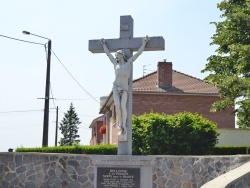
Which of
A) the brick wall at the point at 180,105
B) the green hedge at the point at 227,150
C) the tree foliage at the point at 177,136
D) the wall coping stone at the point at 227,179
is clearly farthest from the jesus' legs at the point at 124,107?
the brick wall at the point at 180,105

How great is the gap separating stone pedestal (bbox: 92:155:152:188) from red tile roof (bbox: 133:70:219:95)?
62.5 feet

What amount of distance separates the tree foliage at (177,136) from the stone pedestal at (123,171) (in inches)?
289

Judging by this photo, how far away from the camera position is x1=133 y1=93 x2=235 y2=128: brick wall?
1107 inches

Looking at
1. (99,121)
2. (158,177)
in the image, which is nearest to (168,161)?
(158,177)

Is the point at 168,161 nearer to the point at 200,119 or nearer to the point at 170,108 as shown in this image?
the point at 200,119

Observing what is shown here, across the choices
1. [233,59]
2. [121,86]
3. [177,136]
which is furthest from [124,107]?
[233,59]

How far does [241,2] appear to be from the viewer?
Answer: 21438mm

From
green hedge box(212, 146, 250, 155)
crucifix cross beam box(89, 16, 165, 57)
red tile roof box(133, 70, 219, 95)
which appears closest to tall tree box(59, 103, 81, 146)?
red tile roof box(133, 70, 219, 95)

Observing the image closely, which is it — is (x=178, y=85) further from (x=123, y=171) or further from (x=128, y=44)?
(x=123, y=171)

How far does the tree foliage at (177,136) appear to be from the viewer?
16.3 m

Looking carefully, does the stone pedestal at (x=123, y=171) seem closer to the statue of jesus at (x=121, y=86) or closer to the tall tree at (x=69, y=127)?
the statue of jesus at (x=121, y=86)

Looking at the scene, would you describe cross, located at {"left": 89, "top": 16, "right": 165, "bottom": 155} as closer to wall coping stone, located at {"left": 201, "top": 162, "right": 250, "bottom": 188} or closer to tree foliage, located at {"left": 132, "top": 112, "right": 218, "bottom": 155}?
wall coping stone, located at {"left": 201, "top": 162, "right": 250, "bottom": 188}

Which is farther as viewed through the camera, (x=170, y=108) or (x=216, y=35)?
(x=170, y=108)

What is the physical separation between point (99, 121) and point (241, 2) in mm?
31804
